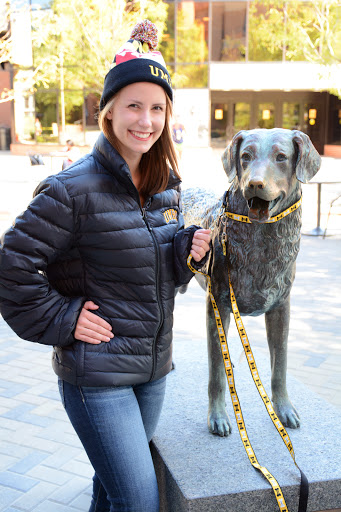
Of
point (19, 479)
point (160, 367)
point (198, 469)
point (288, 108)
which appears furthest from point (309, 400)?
point (288, 108)

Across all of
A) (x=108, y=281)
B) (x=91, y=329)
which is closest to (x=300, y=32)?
(x=108, y=281)

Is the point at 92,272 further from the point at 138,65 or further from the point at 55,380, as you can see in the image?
the point at 55,380

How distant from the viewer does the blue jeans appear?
2113 millimetres

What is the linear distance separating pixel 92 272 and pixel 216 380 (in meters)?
1.08

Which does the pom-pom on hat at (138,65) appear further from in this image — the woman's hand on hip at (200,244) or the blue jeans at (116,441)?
the blue jeans at (116,441)

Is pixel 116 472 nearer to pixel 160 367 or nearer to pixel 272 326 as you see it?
pixel 160 367

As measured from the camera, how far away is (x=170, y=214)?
249cm

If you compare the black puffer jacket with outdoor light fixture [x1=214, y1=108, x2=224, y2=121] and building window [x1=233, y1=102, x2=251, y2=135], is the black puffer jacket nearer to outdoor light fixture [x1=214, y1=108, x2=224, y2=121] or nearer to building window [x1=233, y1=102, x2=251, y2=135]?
outdoor light fixture [x1=214, y1=108, x2=224, y2=121]

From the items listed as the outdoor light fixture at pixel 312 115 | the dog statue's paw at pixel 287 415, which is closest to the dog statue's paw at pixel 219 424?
the dog statue's paw at pixel 287 415

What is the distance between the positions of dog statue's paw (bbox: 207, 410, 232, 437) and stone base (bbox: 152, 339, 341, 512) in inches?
1.3

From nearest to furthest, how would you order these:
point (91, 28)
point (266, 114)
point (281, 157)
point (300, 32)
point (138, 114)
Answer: point (138, 114), point (281, 157), point (300, 32), point (91, 28), point (266, 114)

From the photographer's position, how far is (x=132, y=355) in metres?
2.21

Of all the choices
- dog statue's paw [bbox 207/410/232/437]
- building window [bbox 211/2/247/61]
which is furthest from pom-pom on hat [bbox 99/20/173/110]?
building window [bbox 211/2/247/61]

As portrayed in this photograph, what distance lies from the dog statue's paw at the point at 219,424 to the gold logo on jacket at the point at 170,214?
114 cm
